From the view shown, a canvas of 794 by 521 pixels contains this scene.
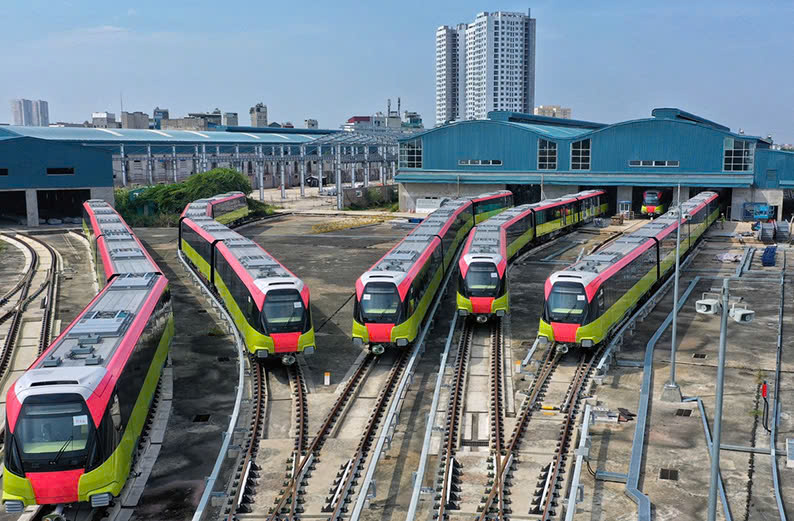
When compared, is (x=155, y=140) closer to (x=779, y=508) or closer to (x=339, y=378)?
(x=339, y=378)

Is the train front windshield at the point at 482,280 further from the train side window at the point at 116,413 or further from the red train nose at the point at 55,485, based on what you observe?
the red train nose at the point at 55,485

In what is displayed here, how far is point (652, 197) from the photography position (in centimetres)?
7212

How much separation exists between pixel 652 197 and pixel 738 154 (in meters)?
8.29

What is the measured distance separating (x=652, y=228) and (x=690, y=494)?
25640mm

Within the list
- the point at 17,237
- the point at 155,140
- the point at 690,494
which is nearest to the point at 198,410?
the point at 690,494

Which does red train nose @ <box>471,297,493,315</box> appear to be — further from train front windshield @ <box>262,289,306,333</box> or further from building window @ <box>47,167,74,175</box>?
building window @ <box>47,167,74,175</box>

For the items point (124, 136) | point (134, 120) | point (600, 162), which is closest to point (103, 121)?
point (134, 120)

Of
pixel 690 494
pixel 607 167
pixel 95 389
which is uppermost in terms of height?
pixel 607 167

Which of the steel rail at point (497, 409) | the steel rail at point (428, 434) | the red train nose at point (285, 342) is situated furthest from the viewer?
the red train nose at point (285, 342)

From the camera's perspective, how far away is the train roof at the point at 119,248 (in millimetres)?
29641

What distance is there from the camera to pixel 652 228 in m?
41.3

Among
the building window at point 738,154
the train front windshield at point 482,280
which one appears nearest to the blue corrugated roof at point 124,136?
the building window at point 738,154

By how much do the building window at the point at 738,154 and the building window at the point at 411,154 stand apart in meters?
30.5

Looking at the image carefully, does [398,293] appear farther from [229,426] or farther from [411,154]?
[411,154]
